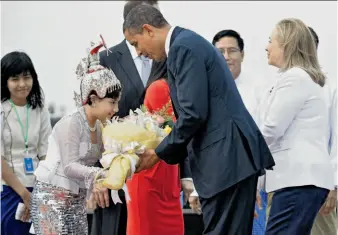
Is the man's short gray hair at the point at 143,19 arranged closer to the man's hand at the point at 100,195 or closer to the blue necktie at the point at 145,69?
the man's hand at the point at 100,195

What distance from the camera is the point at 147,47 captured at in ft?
11.6

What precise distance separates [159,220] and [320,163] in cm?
90

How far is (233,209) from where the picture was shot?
132 inches

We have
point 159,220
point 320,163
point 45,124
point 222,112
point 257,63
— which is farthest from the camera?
point 257,63

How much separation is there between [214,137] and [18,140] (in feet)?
6.45

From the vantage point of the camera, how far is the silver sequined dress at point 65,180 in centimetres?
381

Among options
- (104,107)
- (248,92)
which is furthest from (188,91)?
(248,92)

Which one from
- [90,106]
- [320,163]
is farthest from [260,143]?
[90,106]

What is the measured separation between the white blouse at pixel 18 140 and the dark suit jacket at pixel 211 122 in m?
1.77

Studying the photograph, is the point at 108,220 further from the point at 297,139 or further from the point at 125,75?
the point at 297,139

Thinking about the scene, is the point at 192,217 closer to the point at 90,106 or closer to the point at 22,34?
the point at 90,106

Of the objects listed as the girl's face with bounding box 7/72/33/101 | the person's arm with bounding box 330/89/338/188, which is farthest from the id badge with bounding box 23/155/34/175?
the person's arm with bounding box 330/89/338/188

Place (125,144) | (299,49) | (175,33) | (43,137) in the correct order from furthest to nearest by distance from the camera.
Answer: (43,137), (299,49), (125,144), (175,33)

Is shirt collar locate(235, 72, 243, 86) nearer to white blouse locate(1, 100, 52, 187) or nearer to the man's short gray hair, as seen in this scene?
white blouse locate(1, 100, 52, 187)
